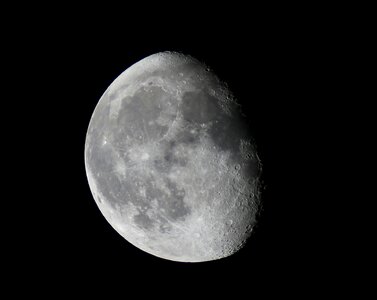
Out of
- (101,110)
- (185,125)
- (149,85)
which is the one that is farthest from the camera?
(101,110)

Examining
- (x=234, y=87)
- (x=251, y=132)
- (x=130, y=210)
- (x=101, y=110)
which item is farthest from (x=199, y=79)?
(x=130, y=210)

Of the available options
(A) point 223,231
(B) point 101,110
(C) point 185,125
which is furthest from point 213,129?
(B) point 101,110

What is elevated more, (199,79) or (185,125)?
(199,79)

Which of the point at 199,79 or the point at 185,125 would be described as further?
the point at 199,79

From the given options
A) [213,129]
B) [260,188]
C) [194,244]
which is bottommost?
[194,244]

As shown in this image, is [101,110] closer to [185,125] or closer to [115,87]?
[115,87]

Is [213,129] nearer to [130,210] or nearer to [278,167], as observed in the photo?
[278,167]

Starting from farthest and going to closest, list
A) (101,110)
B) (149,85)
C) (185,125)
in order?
(101,110)
(149,85)
(185,125)
